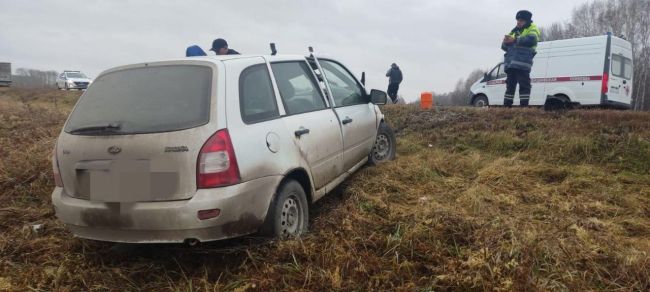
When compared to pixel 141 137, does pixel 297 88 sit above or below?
above

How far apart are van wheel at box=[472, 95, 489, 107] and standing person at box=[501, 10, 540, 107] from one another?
22.8 feet

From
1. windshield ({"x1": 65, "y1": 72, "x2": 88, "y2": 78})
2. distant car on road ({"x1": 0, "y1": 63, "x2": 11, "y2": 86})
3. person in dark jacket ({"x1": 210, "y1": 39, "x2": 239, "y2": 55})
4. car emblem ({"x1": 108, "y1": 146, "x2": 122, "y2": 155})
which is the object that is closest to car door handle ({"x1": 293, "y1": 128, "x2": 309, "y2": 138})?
car emblem ({"x1": 108, "y1": 146, "x2": 122, "y2": 155})

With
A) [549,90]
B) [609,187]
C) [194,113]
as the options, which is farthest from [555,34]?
[194,113]

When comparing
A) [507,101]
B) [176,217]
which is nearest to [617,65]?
[507,101]

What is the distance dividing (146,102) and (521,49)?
6883mm

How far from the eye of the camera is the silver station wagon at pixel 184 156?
2424 mm

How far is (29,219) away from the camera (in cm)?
375

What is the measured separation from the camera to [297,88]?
3.50 meters

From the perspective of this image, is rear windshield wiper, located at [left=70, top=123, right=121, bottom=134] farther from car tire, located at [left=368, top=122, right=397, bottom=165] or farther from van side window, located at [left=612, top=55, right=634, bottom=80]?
van side window, located at [left=612, top=55, right=634, bottom=80]

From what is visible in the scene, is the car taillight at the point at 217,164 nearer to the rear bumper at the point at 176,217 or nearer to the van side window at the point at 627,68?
the rear bumper at the point at 176,217

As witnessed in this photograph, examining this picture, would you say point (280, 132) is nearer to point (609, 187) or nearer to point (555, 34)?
point (609, 187)

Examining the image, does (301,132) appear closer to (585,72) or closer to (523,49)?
(523,49)

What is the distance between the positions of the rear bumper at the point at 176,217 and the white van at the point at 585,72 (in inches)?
419

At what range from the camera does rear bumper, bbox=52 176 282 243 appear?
240 centimetres
